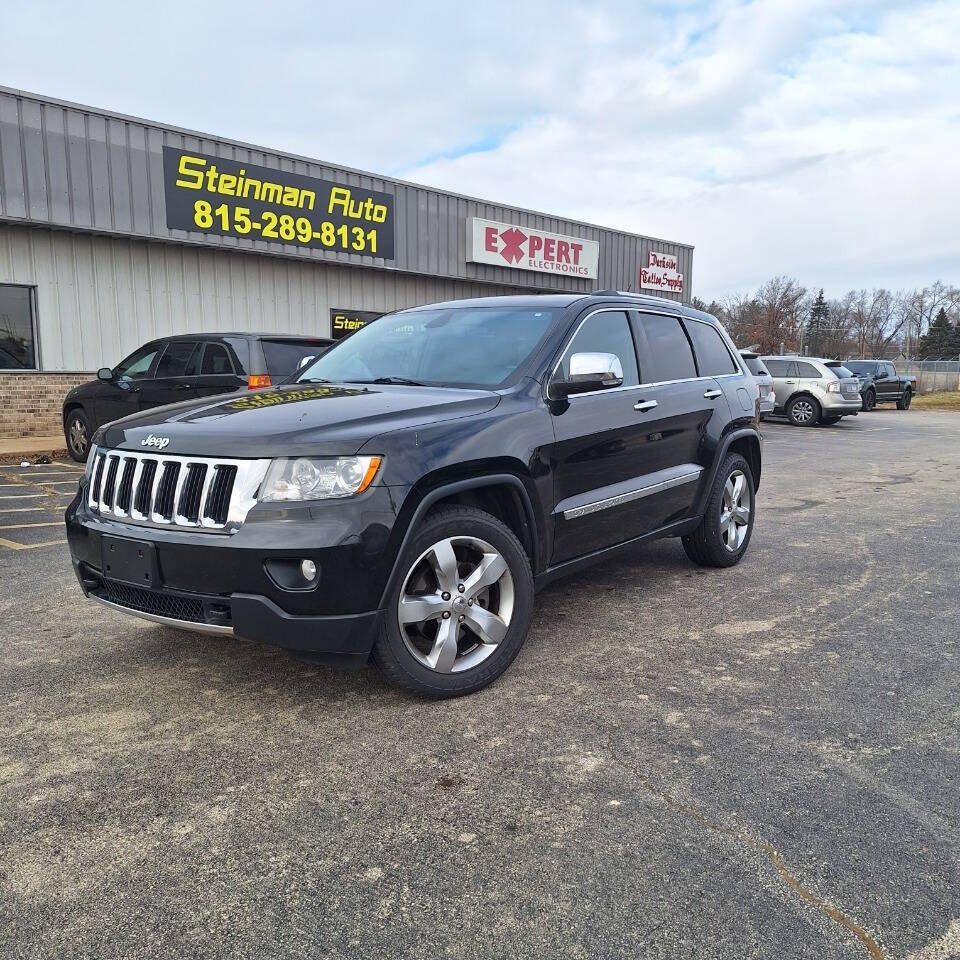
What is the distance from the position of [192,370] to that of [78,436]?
2547mm

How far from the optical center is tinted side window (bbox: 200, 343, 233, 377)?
907 cm

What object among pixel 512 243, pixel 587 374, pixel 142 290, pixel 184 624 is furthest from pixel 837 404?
pixel 184 624

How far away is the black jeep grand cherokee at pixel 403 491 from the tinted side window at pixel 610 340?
0.05 ft

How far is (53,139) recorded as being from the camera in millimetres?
12602

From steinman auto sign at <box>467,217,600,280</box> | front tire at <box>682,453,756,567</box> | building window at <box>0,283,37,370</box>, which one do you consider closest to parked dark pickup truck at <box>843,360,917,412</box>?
steinman auto sign at <box>467,217,600,280</box>

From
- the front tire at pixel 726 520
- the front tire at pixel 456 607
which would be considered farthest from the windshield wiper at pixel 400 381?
the front tire at pixel 726 520

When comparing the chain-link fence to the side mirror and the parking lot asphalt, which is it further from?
the side mirror

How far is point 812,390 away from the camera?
20.3 m

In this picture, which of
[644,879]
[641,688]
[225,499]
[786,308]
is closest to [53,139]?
[225,499]

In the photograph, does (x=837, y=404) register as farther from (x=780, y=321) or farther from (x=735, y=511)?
(x=780, y=321)

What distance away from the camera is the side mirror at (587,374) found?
12.7 ft

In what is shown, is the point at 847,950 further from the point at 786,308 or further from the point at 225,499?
the point at 786,308

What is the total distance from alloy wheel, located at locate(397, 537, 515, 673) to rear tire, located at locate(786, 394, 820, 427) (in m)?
18.7

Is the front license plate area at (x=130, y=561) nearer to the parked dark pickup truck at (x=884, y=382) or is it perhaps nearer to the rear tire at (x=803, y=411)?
the rear tire at (x=803, y=411)
